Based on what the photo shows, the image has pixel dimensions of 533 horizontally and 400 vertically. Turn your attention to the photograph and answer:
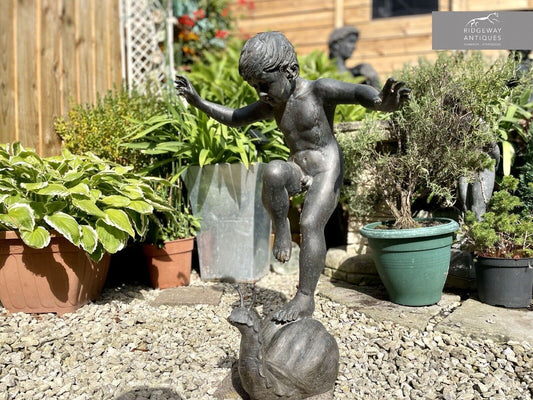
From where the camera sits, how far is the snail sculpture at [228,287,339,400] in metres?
1.94

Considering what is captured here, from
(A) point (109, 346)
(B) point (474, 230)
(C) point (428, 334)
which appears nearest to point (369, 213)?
(B) point (474, 230)

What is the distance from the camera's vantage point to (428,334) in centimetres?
277

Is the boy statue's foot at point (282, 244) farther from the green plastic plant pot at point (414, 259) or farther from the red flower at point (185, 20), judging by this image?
the red flower at point (185, 20)

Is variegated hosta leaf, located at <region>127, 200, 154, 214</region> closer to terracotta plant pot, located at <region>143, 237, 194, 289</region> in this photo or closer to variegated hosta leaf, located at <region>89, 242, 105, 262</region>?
variegated hosta leaf, located at <region>89, 242, 105, 262</region>

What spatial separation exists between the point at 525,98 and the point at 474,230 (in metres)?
1.51

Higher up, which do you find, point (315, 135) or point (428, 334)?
point (315, 135)

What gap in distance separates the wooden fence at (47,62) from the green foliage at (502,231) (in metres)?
3.56

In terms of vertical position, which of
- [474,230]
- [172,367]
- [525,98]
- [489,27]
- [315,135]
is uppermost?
[489,27]

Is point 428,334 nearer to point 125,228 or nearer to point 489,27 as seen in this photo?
point 125,228

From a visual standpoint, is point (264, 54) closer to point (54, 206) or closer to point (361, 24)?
point (54, 206)

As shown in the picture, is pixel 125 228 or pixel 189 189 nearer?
pixel 125 228

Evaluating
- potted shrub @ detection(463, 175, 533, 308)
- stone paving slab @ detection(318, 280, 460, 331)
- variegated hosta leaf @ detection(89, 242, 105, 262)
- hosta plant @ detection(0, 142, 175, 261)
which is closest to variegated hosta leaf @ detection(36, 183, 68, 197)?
hosta plant @ detection(0, 142, 175, 261)

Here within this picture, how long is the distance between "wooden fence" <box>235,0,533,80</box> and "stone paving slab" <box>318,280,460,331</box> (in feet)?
11.8

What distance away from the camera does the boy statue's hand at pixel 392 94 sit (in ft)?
6.62
